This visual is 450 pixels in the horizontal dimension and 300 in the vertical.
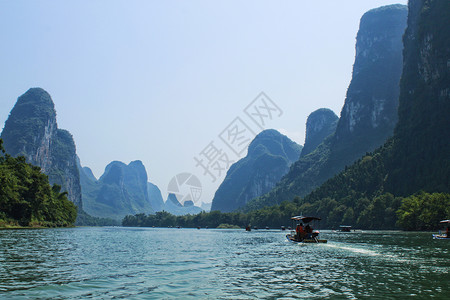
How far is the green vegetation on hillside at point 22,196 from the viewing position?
327 ft

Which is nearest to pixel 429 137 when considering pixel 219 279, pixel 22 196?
pixel 22 196

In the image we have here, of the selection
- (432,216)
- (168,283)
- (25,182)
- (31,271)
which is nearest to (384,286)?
(168,283)

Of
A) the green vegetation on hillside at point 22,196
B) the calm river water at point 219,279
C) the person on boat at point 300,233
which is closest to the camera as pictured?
the calm river water at point 219,279

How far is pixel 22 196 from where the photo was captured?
118 meters

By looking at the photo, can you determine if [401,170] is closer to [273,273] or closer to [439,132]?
[439,132]

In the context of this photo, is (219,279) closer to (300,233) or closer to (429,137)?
(300,233)

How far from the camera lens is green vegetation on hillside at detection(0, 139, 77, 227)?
99625mm

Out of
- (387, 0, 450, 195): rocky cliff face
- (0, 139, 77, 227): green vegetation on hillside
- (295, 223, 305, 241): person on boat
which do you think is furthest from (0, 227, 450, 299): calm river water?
(387, 0, 450, 195): rocky cliff face

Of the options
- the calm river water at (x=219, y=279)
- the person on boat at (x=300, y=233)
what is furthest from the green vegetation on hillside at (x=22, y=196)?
the calm river water at (x=219, y=279)

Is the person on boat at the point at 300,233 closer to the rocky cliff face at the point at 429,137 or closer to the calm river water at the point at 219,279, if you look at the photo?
the calm river water at the point at 219,279

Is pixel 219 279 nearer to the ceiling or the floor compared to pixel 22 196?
nearer to the floor

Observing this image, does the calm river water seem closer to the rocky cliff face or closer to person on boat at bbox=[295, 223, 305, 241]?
person on boat at bbox=[295, 223, 305, 241]

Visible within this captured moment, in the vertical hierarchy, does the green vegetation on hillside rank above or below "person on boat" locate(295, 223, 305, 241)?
above


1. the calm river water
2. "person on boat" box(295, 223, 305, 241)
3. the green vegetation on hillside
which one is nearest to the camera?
the calm river water
